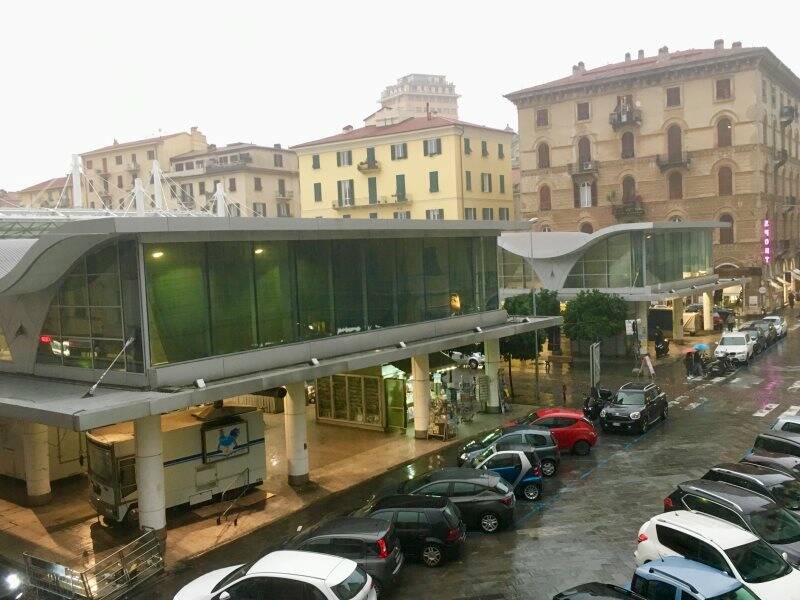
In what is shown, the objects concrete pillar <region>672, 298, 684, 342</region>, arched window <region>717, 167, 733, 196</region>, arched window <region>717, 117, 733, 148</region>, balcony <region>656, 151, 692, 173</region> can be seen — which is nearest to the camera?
concrete pillar <region>672, 298, 684, 342</region>

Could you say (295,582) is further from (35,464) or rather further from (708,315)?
(708,315)

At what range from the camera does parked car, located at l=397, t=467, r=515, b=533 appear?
17.0 meters

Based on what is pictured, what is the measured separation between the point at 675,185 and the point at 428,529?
2070 inches

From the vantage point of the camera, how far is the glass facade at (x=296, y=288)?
714 inches

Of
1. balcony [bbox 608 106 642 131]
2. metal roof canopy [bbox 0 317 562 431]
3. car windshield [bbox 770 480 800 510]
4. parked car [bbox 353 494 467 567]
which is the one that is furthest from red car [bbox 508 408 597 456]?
balcony [bbox 608 106 642 131]

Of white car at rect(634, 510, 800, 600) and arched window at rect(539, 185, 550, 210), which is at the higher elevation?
arched window at rect(539, 185, 550, 210)

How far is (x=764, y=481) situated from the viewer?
1670cm

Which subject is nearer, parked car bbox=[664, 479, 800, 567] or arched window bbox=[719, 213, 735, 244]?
parked car bbox=[664, 479, 800, 567]

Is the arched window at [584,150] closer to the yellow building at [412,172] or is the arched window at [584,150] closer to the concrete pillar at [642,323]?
the yellow building at [412,172]

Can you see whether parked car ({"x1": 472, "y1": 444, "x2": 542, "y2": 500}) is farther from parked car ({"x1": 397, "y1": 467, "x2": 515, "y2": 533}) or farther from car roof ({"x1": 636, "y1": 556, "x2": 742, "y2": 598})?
car roof ({"x1": 636, "y1": 556, "x2": 742, "y2": 598})

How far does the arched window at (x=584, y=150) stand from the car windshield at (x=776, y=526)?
173 feet

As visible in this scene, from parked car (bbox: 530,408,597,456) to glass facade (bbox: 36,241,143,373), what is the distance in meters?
12.3

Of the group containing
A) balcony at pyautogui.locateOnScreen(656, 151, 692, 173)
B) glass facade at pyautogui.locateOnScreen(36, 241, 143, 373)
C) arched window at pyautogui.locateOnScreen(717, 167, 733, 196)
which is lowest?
glass facade at pyautogui.locateOnScreen(36, 241, 143, 373)

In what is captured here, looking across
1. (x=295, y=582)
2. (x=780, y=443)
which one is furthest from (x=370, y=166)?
(x=295, y=582)
